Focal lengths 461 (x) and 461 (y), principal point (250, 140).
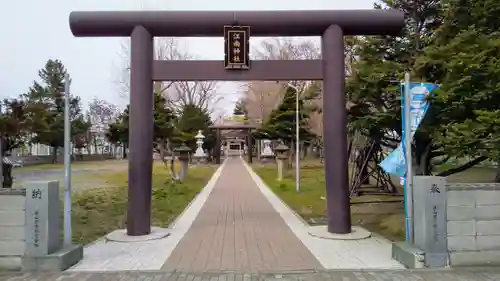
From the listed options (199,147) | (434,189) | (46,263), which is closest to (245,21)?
(434,189)

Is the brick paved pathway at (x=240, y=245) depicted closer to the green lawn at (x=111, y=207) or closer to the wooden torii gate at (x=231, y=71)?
the wooden torii gate at (x=231, y=71)

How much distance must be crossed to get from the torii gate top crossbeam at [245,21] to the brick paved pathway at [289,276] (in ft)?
17.2

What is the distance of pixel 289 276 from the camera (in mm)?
6336

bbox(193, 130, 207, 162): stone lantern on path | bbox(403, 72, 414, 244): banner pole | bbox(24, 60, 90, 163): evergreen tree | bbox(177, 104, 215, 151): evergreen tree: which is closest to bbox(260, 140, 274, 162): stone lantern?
bbox(193, 130, 207, 162): stone lantern on path

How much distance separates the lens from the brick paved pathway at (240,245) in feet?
23.1

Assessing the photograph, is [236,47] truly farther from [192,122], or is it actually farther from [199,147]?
[199,147]

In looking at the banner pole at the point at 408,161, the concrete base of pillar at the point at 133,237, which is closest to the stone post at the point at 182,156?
the concrete base of pillar at the point at 133,237

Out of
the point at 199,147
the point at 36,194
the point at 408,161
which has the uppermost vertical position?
the point at 199,147

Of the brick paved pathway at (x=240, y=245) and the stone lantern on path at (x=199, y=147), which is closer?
the brick paved pathway at (x=240, y=245)

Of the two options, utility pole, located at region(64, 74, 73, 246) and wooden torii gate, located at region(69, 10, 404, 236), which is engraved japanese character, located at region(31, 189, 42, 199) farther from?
wooden torii gate, located at region(69, 10, 404, 236)

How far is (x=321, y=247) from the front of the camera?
8312 millimetres

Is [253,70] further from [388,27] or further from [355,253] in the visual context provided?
[355,253]

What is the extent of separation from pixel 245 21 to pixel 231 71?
3.54 ft

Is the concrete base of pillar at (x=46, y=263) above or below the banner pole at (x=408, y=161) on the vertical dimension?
below
